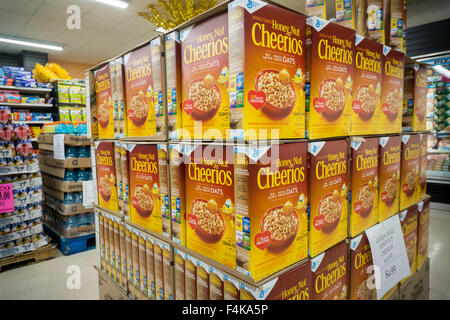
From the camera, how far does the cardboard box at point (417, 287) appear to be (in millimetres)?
1915

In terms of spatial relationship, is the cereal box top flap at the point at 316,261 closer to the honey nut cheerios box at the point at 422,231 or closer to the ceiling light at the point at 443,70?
the honey nut cheerios box at the point at 422,231

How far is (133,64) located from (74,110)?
5589mm

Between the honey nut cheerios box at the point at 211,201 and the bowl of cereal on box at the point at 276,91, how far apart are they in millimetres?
206

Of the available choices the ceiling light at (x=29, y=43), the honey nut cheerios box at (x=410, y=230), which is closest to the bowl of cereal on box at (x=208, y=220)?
the honey nut cheerios box at (x=410, y=230)

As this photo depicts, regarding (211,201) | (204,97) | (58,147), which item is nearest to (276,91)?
(204,97)

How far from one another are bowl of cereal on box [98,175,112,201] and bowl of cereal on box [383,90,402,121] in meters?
1.78

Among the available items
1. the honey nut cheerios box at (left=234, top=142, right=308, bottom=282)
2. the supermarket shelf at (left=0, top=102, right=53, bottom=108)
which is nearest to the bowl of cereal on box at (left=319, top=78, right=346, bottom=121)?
the honey nut cheerios box at (left=234, top=142, right=308, bottom=282)

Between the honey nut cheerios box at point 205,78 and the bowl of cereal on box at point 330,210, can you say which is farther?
the bowl of cereal on box at point 330,210

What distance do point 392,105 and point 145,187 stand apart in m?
1.53

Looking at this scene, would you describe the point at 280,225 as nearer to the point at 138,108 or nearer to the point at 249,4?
the point at 249,4

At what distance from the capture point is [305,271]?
3.98 feet

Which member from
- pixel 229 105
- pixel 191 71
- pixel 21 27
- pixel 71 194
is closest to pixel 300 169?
pixel 229 105

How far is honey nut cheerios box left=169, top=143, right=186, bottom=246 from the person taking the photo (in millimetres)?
1303

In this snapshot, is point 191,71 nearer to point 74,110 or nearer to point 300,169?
point 300,169
